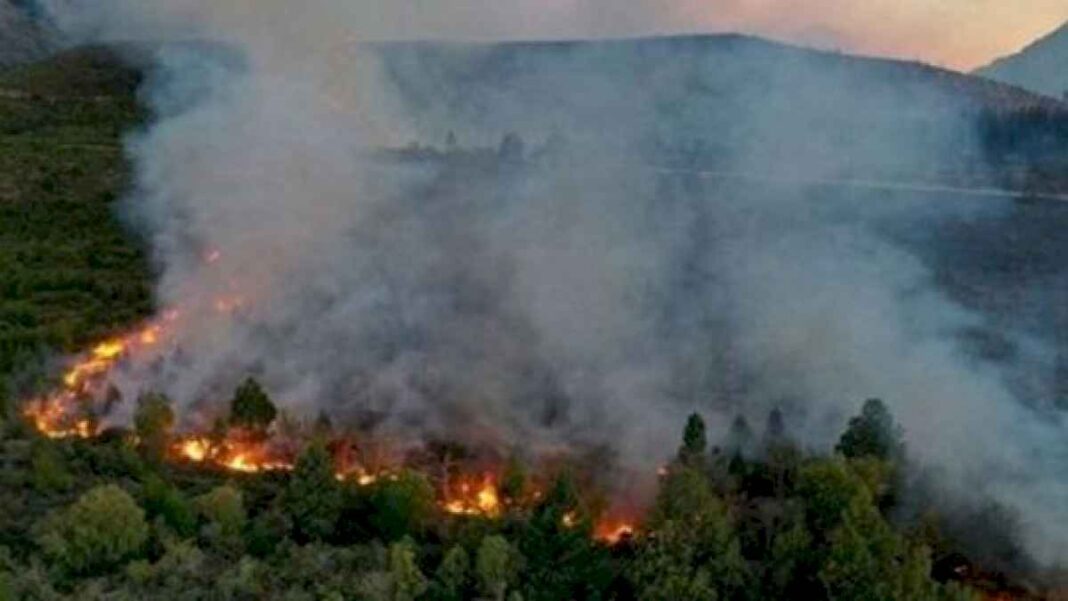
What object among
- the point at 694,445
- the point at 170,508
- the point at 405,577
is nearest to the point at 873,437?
the point at 694,445

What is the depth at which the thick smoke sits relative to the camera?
5816 cm

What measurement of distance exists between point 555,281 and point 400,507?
29.2 metres

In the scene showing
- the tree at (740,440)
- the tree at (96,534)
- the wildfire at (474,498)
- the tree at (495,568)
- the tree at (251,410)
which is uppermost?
the tree at (740,440)

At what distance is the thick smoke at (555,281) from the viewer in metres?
58.2

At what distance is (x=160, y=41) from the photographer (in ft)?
478

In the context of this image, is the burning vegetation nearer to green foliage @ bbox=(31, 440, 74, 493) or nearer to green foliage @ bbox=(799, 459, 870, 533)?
green foliage @ bbox=(799, 459, 870, 533)

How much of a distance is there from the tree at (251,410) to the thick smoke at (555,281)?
507 centimetres

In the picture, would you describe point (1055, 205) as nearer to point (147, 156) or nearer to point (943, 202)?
point (943, 202)

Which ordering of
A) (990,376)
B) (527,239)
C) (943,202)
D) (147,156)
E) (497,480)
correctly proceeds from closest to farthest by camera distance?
1. (497,480)
2. (990,376)
3. (527,239)
4. (943,202)
5. (147,156)

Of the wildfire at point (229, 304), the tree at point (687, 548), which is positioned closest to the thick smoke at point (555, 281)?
the wildfire at point (229, 304)

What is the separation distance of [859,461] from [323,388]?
23.0 meters

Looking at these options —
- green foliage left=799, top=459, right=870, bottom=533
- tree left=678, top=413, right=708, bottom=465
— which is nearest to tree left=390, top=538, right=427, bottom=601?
tree left=678, top=413, right=708, bottom=465

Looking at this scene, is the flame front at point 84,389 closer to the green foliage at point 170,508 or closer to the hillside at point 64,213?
the hillside at point 64,213

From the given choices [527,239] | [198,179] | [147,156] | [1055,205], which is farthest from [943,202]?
[147,156]
